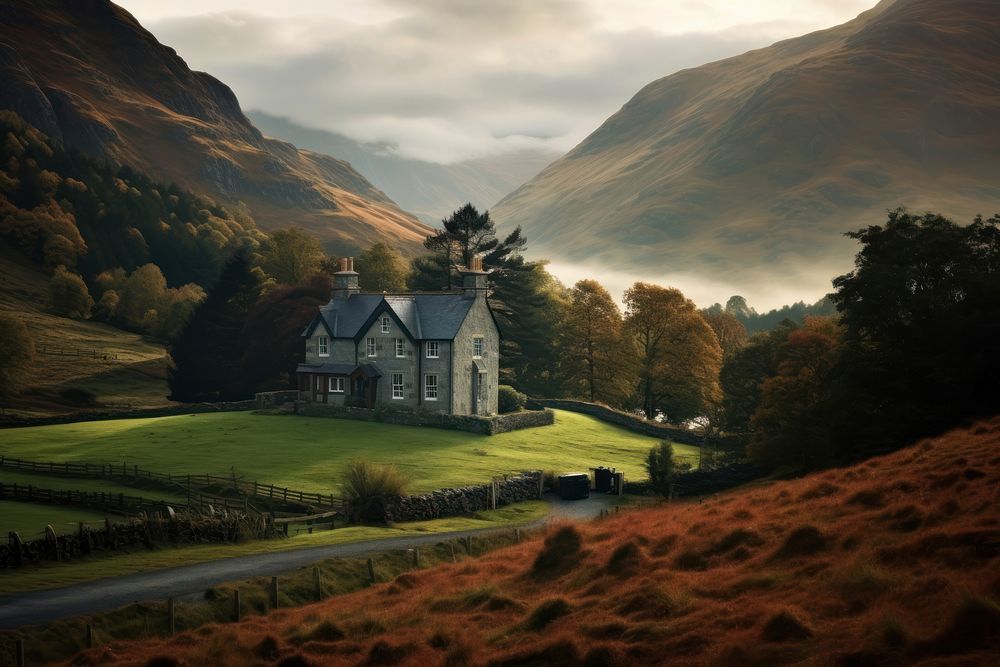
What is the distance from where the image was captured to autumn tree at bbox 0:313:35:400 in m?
97.6

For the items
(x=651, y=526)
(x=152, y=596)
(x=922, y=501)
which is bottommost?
(x=152, y=596)

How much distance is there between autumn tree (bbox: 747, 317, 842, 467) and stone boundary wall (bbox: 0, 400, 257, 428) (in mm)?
45681

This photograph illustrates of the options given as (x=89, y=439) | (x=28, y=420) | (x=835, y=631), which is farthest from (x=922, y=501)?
(x=28, y=420)

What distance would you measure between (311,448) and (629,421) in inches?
1364

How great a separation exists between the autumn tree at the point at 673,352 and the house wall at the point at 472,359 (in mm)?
22314

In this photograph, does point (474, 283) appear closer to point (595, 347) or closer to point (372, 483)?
point (595, 347)

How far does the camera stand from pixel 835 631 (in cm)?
1806

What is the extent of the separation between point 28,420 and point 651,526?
65.7m

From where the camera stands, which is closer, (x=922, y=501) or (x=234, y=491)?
(x=922, y=501)

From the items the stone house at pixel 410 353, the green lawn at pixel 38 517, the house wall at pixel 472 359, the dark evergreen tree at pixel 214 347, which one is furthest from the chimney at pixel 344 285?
the green lawn at pixel 38 517

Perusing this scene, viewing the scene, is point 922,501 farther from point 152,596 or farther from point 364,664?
point 152,596

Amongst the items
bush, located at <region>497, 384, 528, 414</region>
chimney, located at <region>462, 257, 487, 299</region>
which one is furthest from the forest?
chimney, located at <region>462, 257, 487, 299</region>

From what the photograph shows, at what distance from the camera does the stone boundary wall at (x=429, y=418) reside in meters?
71.8

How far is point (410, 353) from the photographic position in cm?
7700
